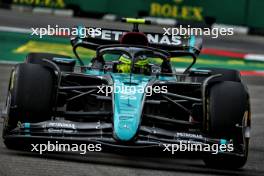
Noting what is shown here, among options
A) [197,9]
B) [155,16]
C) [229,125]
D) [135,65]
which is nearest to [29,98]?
[135,65]

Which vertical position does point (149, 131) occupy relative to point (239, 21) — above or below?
below

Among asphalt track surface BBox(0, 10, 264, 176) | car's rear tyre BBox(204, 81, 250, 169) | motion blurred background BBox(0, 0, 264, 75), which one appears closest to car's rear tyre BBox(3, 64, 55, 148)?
asphalt track surface BBox(0, 10, 264, 176)

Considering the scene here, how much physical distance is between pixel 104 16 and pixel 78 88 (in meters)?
18.0

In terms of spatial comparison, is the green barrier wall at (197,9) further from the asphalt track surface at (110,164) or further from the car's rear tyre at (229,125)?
the car's rear tyre at (229,125)

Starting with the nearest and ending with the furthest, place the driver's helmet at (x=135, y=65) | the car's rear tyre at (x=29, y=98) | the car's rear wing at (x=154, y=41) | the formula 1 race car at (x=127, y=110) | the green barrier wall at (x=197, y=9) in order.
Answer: the formula 1 race car at (x=127, y=110), the car's rear tyre at (x=29, y=98), the driver's helmet at (x=135, y=65), the car's rear wing at (x=154, y=41), the green barrier wall at (x=197, y=9)

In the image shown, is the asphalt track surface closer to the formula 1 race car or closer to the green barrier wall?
the formula 1 race car

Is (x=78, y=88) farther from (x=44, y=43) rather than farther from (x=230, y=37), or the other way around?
(x=230, y=37)

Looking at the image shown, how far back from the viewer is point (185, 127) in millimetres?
9758

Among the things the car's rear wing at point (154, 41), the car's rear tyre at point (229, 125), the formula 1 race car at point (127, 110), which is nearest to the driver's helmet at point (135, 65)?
the formula 1 race car at point (127, 110)

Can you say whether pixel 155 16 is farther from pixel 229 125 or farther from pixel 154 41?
pixel 229 125

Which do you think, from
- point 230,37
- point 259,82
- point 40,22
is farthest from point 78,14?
point 259,82

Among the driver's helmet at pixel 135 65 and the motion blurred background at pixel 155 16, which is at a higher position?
the motion blurred background at pixel 155 16

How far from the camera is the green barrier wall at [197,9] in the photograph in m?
26.2

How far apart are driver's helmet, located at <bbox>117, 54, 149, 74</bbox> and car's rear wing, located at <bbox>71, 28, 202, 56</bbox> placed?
35.9 inches
